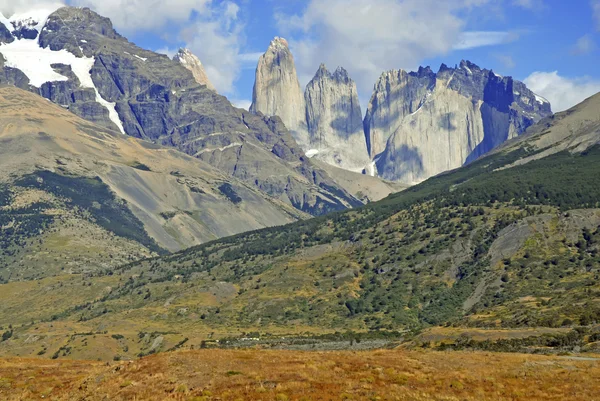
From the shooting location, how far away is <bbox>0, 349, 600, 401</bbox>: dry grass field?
57.7m

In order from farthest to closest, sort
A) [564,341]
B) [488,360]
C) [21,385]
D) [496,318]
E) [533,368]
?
[496,318], [564,341], [488,360], [533,368], [21,385]

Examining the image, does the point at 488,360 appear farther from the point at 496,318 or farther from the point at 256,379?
the point at 496,318

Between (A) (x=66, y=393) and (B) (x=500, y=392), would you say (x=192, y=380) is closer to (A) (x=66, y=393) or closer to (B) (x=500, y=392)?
(A) (x=66, y=393)

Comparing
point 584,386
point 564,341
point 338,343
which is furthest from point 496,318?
point 584,386

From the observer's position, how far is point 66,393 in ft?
210

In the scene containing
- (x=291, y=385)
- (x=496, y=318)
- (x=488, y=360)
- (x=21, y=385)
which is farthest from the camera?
(x=496, y=318)

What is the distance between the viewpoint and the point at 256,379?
6119cm

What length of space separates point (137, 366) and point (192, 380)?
8.57m

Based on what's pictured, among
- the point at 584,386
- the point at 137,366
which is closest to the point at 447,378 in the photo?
the point at 584,386

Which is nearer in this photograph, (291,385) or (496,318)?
(291,385)

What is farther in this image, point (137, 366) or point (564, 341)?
point (564, 341)

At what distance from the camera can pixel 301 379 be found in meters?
61.8

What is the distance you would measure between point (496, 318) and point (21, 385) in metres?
141

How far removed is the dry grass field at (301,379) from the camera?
5772 centimetres
